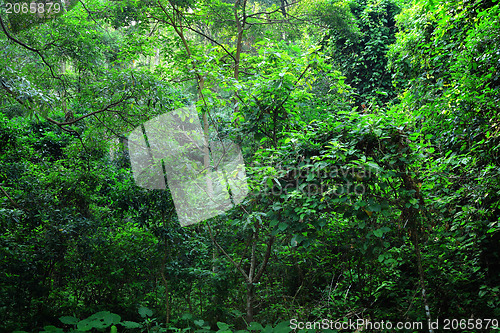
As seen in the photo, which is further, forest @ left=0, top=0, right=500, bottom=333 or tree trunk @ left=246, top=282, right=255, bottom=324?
tree trunk @ left=246, top=282, right=255, bottom=324

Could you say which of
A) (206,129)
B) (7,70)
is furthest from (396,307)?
(7,70)

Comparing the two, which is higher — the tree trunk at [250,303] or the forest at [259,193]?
the forest at [259,193]

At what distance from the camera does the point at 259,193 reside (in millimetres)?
2748

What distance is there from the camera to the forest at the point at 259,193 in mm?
2551

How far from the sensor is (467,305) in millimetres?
2762

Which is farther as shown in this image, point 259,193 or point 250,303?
point 250,303

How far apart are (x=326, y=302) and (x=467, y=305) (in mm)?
1260

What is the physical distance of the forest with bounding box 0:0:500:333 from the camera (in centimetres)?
255

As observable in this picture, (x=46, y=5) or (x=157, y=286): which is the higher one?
(x=46, y=5)

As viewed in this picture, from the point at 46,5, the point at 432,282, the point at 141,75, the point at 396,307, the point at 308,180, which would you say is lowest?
the point at 396,307

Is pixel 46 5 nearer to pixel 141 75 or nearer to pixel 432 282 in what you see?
pixel 141 75

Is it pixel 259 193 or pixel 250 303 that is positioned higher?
pixel 259 193

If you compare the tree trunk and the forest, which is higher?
the forest

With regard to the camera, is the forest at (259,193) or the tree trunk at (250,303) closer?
the forest at (259,193)
